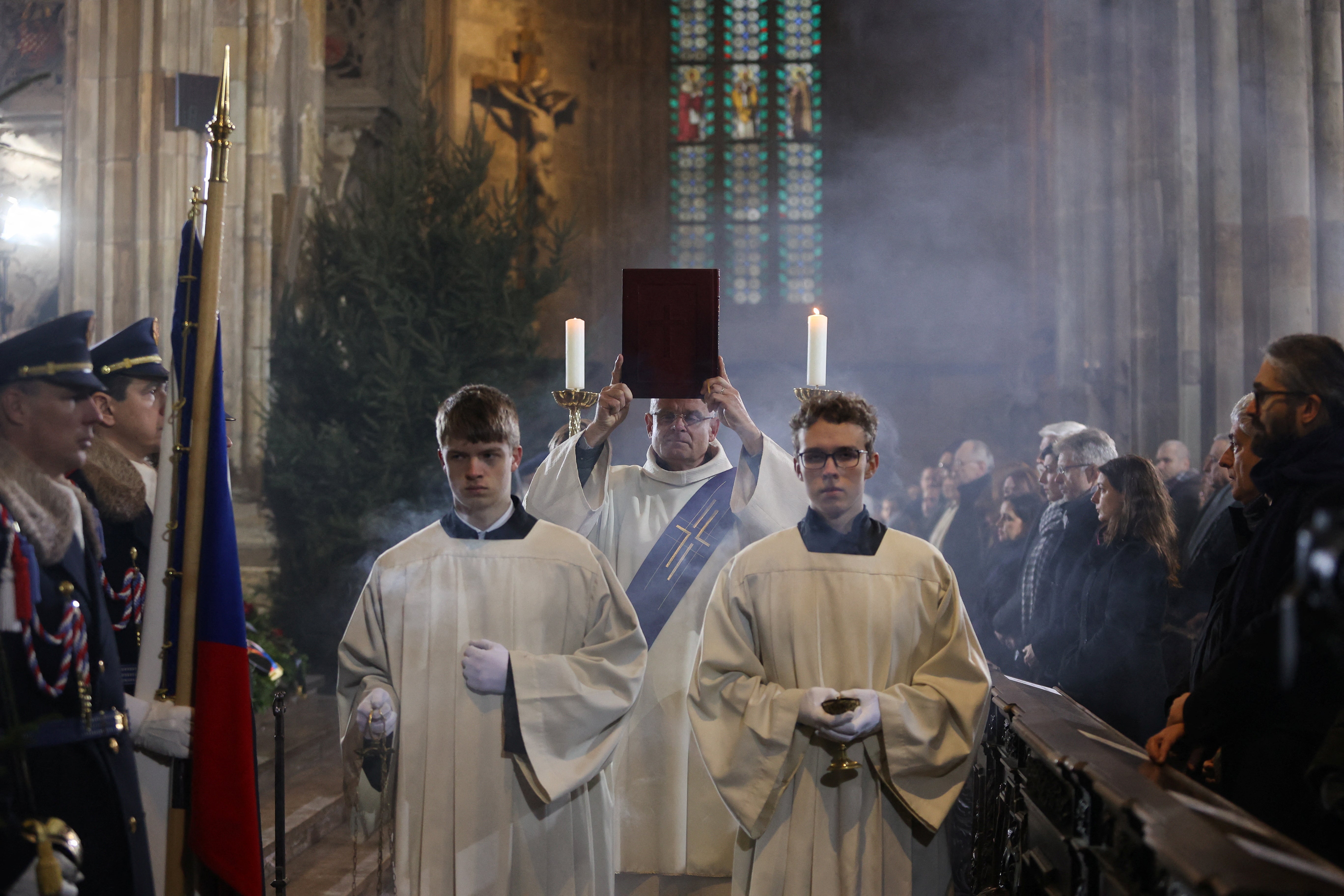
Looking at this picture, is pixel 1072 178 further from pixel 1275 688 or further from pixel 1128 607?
pixel 1275 688

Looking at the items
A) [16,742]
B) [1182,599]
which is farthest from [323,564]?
[16,742]

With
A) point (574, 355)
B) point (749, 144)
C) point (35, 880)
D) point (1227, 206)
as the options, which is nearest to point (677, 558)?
point (574, 355)

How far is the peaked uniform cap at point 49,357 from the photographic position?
2.15 m

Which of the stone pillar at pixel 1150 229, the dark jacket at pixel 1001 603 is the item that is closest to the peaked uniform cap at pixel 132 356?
the dark jacket at pixel 1001 603

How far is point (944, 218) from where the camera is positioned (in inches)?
539

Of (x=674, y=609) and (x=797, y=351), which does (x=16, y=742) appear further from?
(x=797, y=351)

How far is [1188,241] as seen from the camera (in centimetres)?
776

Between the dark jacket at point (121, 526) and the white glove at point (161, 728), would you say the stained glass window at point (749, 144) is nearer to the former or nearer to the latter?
the dark jacket at point (121, 526)

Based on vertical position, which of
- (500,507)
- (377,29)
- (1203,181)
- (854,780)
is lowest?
(854,780)

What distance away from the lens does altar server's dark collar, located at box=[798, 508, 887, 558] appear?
2.85 meters

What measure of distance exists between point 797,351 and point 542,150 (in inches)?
160

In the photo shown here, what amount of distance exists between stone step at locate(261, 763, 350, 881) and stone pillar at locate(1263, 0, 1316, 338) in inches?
225

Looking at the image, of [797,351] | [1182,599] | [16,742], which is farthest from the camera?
[797,351]

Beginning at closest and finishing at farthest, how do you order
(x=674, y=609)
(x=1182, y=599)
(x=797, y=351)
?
(x=674, y=609) < (x=1182, y=599) < (x=797, y=351)
